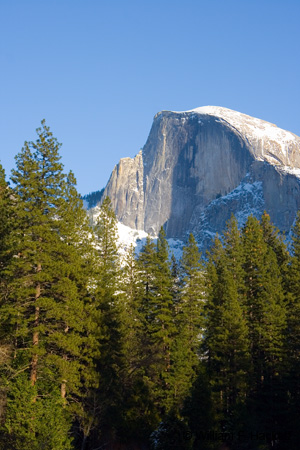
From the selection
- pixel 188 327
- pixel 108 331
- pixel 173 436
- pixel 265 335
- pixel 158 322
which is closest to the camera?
pixel 173 436

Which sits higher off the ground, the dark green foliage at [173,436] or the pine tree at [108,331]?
the pine tree at [108,331]

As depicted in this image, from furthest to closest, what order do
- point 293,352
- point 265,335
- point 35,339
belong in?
point 293,352 → point 265,335 → point 35,339

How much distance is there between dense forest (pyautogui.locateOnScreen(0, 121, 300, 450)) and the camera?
25281 millimetres

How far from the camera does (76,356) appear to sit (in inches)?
1208

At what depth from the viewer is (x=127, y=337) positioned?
1454 inches

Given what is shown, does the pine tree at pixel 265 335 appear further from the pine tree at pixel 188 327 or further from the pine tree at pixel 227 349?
the pine tree at pixel 188 327

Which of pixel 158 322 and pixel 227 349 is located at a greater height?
pixel 158 322

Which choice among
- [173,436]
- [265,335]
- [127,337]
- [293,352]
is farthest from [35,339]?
[293,352]

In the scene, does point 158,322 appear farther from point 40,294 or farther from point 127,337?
point 40,294

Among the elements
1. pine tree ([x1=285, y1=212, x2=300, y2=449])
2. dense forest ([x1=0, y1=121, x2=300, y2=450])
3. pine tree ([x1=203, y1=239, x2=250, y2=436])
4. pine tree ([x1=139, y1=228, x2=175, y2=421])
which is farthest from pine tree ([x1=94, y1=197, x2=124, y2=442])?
pine tree ([x1=285, y1=212, x2=300, y2=449])

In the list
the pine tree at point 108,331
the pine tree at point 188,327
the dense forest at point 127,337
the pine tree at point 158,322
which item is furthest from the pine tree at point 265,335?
the pine tree at point 108,331

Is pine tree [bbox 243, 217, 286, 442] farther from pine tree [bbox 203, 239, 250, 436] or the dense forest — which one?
pine tree [bbox 203, 239, 250, 436]

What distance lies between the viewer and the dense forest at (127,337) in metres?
25.3

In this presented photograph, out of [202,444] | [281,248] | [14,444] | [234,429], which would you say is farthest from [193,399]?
[281,248]
